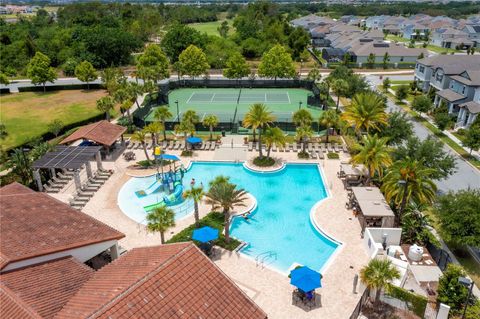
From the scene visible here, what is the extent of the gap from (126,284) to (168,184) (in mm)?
21331

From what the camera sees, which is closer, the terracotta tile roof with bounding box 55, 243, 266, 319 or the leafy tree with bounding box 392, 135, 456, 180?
the terracotta tile roof with bounding box 55, 243, 266, 319

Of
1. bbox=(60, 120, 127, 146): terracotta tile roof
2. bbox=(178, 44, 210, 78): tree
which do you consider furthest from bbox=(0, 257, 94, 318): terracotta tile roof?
bbox=(178, 44, 210, 78): tree

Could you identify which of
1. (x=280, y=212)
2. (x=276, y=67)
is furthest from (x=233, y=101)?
(x=280, y=212)

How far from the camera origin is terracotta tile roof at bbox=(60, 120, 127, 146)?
42.2m

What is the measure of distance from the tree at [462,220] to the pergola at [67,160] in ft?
103

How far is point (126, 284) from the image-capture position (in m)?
15.9

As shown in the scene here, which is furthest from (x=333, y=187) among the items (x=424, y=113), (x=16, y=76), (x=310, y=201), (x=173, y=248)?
(x=16, y=76)

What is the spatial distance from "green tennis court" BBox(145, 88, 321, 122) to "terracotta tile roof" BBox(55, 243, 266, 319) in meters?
39.9

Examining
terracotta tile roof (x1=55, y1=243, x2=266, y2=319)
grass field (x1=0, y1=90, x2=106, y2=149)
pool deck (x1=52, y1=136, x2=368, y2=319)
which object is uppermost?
terracotta tile roof (x1=55, y1=243, x2=266, y2=319)

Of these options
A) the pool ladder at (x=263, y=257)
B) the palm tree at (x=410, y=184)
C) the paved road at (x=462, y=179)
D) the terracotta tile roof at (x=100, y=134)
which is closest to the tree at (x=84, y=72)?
the terracotta tile roof at (x=100, y=134)

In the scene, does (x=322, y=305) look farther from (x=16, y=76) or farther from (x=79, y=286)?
(x=16, y=76)

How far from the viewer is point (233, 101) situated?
218ft

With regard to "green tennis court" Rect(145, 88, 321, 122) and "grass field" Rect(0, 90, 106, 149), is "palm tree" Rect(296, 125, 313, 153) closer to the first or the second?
"green tennis court" Rect(145, 88, 321, 122)

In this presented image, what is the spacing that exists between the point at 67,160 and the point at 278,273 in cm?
2356
